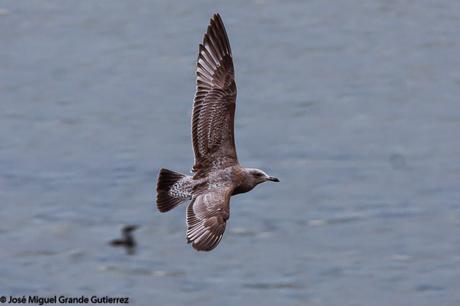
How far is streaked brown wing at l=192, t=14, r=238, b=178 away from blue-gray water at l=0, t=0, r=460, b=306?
11552 millimetres

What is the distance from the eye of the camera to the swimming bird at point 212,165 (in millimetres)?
16625

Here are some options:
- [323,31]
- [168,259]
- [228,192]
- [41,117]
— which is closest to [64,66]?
[41,117]

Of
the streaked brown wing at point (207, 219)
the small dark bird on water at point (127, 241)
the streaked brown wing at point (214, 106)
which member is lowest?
the small dark bird on water at point (127, 241)

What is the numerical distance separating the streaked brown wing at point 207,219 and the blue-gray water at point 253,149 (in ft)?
41.2

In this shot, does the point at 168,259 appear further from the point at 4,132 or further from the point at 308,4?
the point at 308,4

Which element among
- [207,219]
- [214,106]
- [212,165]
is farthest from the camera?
[214,106]

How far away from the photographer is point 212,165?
702 inches

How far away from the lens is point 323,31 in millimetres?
43406

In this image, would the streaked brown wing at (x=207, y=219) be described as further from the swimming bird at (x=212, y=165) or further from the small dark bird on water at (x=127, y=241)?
the small dark bird on water at (x=127, y=241)

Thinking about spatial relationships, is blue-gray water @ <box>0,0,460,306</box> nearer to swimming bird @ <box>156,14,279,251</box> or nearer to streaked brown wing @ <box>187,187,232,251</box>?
swimming bird @ <box>156,14,279,251</box>

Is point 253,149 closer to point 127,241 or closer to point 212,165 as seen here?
point 127,241

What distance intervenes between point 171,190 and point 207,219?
1.18 metres

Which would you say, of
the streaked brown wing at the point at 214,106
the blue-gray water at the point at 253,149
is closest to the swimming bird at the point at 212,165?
the streaked brown wing at the point at 214,106

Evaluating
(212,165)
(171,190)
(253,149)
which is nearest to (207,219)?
(171,190)
